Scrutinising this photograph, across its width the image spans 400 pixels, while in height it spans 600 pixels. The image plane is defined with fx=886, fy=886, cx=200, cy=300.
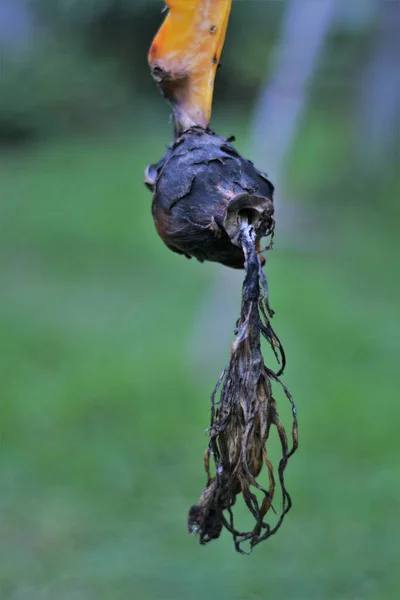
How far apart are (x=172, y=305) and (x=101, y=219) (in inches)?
154

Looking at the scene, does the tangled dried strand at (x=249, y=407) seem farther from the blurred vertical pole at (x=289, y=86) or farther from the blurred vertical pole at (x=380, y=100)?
the blurred vertical pole at (x=380, y=100)

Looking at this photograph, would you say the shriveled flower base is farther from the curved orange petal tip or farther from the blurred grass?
the blurred grass

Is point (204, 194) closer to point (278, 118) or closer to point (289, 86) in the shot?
point (278, 118)

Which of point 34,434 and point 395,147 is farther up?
point 395,147

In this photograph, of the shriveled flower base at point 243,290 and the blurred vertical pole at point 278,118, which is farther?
the blurred vertical pole at point 278,118

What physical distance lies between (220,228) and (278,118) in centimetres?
558

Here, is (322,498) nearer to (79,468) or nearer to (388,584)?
(388,584)

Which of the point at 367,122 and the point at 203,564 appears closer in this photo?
the point at 203,564

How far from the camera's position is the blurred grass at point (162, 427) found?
4.22 meters

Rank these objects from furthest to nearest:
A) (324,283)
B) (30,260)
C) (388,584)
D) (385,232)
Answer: (385,232) < (30,260) < (324,283) < (388,584)

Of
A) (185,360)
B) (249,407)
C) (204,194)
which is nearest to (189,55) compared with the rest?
(204,194)

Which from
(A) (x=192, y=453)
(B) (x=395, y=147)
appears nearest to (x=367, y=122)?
(B) (x=395, y=147)

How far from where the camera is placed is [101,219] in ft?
39.0

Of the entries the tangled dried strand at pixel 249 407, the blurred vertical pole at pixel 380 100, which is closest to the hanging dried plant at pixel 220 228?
the tangled dried strand at pixel 249 407
